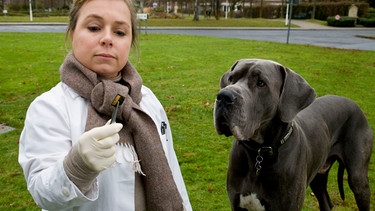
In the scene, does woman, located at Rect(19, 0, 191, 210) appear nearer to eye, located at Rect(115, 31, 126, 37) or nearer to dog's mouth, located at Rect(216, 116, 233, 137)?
eye, located at Rect(115, 31, 126, 37)

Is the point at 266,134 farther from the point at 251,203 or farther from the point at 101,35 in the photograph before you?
the point at 101,35

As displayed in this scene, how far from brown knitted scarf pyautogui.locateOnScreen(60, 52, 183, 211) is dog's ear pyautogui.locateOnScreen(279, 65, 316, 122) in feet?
3.84

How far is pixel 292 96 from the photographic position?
311cm

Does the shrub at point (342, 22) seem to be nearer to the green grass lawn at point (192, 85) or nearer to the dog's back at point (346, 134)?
the green grass lawn at point (192, 85)

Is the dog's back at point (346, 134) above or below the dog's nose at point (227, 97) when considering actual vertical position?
below

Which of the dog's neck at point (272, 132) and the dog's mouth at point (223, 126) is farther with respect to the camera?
the dog's neck at point (272, 132)

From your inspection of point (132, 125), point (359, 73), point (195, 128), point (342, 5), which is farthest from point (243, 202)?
point (342, 5)

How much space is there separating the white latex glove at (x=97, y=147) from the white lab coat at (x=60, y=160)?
12 cm

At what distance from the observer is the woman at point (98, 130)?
1.66 m

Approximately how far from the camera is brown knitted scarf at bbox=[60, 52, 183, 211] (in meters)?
1.97

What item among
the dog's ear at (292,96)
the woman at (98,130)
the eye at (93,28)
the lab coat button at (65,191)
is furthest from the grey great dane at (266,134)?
the lab coat button at (65,191)

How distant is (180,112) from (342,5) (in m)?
45.2

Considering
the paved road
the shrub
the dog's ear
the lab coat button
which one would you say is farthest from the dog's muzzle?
the shrub

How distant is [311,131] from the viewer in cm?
373
